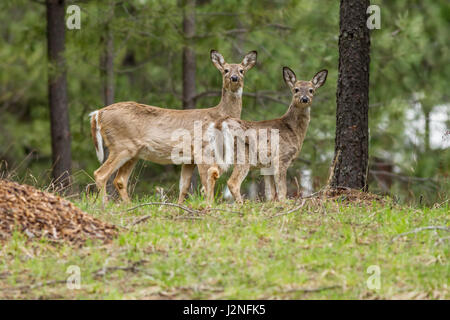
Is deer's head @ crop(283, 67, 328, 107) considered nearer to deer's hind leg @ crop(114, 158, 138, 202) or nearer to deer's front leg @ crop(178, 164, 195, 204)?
deer's front leg @ crop(178, 164, 195, 204)

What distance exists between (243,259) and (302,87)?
3981mm

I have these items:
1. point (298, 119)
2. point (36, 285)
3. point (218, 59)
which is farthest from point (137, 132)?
point (36, 285)

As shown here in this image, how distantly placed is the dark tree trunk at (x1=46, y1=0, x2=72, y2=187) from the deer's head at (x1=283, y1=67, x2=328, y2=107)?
4.83m

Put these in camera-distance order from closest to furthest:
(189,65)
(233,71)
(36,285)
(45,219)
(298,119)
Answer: (36,285) < (45,219) < (298,119) < (233,71) < (189,65)

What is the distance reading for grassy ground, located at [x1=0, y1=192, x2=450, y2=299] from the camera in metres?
5.02

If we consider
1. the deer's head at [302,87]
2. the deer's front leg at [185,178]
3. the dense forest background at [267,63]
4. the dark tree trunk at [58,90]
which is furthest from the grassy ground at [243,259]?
the dark tree trunk at [58,90]

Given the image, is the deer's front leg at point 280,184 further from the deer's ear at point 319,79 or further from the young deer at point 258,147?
the deer's ear at point 319,79

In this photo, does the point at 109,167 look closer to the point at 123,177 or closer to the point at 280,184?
the point at 123,177

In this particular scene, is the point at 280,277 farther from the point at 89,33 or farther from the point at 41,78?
the point at 41,78

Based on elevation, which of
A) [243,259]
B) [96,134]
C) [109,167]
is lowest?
[243,259]

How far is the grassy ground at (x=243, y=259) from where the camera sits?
16.5 ft

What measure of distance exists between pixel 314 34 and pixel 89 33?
4679 mm

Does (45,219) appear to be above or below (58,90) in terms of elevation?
below

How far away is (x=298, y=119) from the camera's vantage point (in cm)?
895
